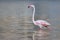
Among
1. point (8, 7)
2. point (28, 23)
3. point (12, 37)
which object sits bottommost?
point (12, 37)

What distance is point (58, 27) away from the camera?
4.63ft

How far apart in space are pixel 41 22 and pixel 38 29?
0.06 m

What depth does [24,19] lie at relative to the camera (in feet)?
4.71

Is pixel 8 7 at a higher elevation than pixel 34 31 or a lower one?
higher

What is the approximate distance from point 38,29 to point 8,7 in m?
0.31

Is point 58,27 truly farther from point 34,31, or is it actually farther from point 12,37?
point 12,37

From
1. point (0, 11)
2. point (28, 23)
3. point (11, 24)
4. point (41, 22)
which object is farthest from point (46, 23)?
point (0, 11)

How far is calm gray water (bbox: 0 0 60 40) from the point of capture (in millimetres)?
1410

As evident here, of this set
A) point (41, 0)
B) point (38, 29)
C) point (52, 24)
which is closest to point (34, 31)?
point (38, 29)

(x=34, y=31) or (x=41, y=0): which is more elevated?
(x=41, y=0)

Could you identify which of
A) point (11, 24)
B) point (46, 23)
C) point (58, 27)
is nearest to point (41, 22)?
point (46, 23)

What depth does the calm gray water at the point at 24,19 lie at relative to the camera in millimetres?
1410

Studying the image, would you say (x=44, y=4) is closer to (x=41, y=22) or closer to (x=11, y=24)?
(x=41, y=22)

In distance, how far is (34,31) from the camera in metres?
1.41
